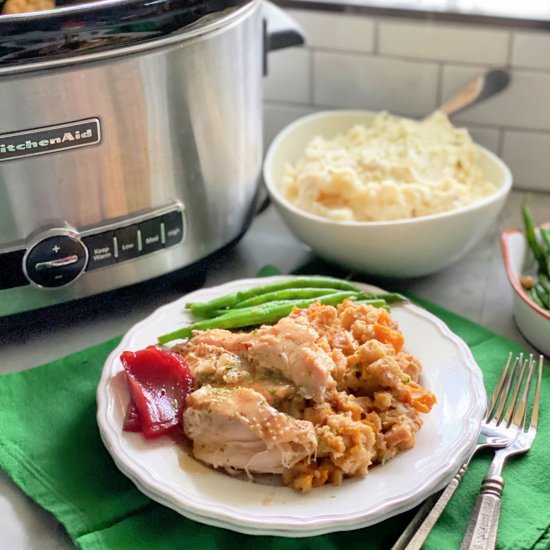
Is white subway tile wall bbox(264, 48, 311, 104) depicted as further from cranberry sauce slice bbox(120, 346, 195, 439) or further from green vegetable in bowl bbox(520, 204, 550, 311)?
cranberry sauce slice bbox(120, 346, 195, 439)

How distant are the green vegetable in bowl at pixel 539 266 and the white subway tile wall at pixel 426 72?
1.01 feet

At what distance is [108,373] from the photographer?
94 centimetres

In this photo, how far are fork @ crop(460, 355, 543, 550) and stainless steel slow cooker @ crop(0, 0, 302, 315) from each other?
0.45 metres

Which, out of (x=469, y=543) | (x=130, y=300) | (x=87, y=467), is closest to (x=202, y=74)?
Result: (x=130, y=300)

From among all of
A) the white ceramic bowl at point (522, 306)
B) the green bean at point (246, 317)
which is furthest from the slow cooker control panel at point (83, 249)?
the white ceramic bowl at point (522, 306)

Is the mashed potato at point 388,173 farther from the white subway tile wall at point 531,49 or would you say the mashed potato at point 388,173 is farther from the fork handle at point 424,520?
the fork handle at point 424,520

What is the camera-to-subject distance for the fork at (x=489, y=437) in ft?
2.61

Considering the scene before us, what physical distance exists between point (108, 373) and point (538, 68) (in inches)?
34.6

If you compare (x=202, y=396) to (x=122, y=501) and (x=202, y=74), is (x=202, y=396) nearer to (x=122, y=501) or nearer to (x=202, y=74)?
(x=122, y=501)

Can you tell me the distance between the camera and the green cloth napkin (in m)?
0.82

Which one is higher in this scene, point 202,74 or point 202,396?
point 202,74

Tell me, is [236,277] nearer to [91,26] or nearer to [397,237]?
[397,237]

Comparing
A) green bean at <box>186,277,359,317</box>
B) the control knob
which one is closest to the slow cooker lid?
the control knob

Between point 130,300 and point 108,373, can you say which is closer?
point 108,373
